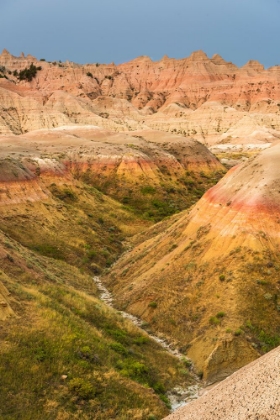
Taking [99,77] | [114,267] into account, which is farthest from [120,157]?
[99,77]

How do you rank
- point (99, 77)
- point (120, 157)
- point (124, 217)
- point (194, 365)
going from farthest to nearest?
1. point (99, 77)
2. point (120, 157)
3. point (124, 217)
4. point (194, 365)

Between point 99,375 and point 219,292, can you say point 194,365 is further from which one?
point 99,375

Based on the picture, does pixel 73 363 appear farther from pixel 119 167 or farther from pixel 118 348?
pixel 119 167

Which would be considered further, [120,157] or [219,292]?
[120,157]

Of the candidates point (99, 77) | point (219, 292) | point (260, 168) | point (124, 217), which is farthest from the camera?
point (99, 77)

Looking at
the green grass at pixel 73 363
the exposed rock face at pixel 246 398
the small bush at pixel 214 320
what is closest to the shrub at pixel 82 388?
the green grass at pixel 73 363

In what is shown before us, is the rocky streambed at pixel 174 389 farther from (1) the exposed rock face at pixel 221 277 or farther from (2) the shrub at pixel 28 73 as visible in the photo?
(2) the shrub at pixel 28 73

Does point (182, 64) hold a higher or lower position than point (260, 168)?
higher
